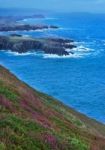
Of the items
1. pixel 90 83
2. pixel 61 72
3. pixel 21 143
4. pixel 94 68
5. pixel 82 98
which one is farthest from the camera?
pixel 94 68

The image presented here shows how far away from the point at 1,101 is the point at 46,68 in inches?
3980

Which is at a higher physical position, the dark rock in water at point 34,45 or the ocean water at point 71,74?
the dark rock in water at point 34,45

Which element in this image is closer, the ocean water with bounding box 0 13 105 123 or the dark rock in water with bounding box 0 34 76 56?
the ocean water with bounding box 0 13 105 123

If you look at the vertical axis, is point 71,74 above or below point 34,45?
below

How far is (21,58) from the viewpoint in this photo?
142 m

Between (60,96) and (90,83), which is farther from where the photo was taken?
(90,83)

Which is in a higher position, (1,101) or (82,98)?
(1,101)

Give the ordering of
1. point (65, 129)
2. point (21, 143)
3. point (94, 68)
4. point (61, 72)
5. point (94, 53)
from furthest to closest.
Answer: point (94, 53) < point (94, 68) < point (61, 72) < point (65, 129) < point (21, 143)

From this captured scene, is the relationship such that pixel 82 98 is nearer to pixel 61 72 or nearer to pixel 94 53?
pixel 61 72

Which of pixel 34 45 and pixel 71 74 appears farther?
pixel 34 45

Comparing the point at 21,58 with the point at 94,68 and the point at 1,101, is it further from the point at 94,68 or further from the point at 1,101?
the point at 1,101

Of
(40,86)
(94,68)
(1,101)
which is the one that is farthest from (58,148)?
(94,68)

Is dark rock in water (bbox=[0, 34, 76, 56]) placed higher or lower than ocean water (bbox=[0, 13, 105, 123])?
higher

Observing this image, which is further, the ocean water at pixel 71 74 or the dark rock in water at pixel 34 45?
the dark rock in water at pixel 34 45
